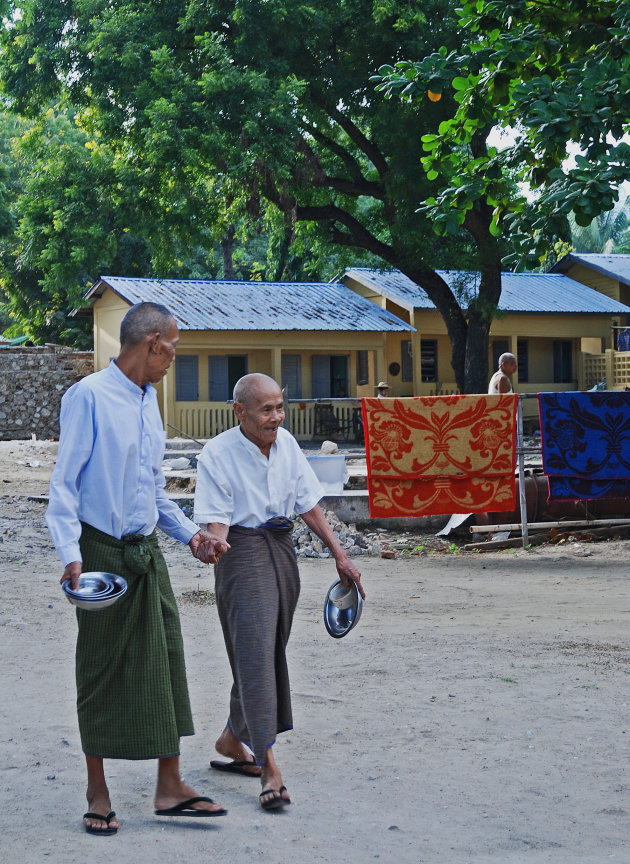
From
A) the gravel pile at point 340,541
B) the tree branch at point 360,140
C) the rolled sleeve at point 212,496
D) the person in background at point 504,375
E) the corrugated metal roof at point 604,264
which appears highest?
the tree branch at point 360,140

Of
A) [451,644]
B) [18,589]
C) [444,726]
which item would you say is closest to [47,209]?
[18,589]

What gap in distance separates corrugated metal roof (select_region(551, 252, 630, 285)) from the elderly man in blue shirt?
30099 mm

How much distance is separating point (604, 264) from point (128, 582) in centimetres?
3149

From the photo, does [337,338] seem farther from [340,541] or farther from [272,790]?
[272,790]

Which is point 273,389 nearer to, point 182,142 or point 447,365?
point 182,142

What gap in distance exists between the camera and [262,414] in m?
4.12

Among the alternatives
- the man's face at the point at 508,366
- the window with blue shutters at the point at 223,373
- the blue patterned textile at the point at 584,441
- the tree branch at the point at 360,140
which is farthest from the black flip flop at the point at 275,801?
the window with blue shutters at the point at 223,373

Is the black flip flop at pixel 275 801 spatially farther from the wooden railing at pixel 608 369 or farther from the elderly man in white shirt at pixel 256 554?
the wooden railing at pixel 608 369

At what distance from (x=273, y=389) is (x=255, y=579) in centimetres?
75

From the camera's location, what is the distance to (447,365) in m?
31.0

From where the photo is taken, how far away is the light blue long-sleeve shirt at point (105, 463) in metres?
3.62

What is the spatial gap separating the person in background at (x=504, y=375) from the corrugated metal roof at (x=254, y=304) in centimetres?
1474

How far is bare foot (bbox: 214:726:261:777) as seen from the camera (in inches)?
172

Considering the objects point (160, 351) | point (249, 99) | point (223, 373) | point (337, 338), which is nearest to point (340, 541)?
point (160, 351)
